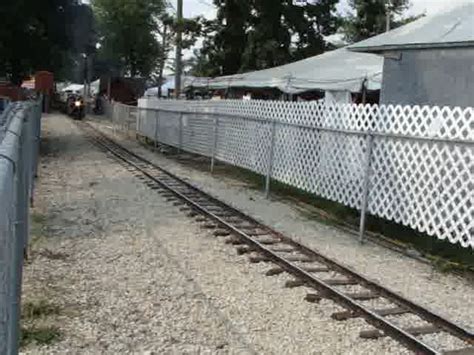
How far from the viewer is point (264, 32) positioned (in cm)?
3388

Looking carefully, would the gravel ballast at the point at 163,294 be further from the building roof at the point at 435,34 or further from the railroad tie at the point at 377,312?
the building roof at the point at 435,34

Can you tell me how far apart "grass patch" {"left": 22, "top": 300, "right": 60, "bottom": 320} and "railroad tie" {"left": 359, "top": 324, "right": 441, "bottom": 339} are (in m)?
2.42

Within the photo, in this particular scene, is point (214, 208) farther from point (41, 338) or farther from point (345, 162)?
point (41, 338)

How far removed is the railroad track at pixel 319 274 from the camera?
Result: 523 centimetres

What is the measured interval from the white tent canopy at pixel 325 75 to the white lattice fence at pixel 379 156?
12.2 ft

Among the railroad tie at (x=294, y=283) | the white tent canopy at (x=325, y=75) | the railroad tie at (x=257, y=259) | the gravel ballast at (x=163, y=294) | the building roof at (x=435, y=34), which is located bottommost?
the gravel ballast at (x=163, y=294)

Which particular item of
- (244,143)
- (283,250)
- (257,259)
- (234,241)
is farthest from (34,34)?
(257,259)

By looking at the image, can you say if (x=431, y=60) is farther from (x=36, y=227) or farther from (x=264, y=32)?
(x=264, y=32)

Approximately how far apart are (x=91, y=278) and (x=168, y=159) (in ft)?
42.3

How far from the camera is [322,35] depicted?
3691 centimetres

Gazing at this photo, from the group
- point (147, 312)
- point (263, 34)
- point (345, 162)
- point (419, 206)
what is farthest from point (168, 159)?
point (263, 34)

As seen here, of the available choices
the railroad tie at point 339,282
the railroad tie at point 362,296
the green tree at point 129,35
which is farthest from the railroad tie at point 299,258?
the green tree at point 129,35

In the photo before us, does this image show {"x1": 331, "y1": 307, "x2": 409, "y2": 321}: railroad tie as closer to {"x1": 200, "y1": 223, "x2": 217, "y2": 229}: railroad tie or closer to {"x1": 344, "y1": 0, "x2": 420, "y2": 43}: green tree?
{"x1": 200, "y1": 223, "x2": 217, "y2": 229}: railroad tie

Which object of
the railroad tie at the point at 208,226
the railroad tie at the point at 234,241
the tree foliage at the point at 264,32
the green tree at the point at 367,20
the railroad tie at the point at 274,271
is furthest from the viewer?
the green tree at the point at 367,20
